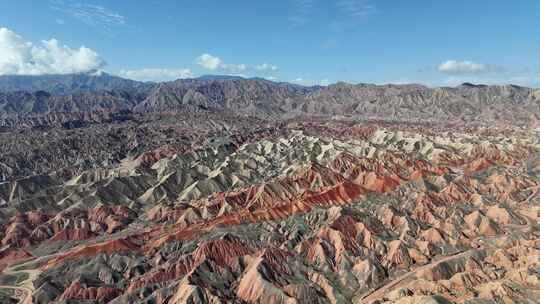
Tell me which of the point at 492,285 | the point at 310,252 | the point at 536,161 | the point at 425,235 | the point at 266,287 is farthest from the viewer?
the point at 536,161

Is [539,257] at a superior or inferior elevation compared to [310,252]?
Result: superior

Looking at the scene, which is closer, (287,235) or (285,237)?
(285,237)

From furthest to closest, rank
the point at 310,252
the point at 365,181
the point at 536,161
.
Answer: the point at 536,161 < the point at 365,181 < the point at 310,252

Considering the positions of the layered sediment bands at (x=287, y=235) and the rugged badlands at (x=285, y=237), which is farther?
the layered sediment bands at (x=287, y=235)

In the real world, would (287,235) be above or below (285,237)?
above

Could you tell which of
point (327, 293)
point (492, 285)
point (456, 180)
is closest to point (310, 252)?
point (327, 293)

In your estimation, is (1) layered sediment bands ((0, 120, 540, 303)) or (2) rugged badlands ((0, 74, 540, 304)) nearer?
(2) rugged badlands ((0, 74, 540, 304))

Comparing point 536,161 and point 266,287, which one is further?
point 536,161

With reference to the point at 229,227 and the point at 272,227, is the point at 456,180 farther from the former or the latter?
the point at 229,227
